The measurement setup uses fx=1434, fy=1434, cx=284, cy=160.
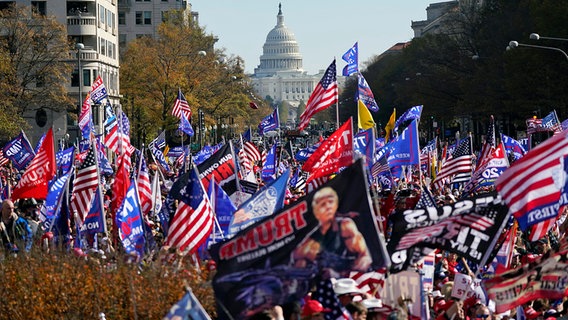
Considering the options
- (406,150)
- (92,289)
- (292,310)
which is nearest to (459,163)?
(406,150)

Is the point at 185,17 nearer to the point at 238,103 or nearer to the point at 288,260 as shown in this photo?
the point at 238,103

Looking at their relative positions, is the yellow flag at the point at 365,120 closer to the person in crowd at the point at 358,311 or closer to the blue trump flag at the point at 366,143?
the blue trump flag at the point at 366,143

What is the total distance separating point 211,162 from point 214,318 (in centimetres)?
1017

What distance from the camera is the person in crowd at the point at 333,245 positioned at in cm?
1037

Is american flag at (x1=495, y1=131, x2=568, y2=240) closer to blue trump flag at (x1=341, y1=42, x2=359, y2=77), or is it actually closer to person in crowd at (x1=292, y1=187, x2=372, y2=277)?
person in crowd at (x1=292, y1=187, x2=372, y2=277)

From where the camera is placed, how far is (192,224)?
648 inches

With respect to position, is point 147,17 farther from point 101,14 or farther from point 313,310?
point 313,310

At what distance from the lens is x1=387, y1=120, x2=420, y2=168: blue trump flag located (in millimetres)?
28094

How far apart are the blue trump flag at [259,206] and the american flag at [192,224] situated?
0.57 metres

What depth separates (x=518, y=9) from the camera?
82688 mm

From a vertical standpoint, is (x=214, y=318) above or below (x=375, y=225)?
below

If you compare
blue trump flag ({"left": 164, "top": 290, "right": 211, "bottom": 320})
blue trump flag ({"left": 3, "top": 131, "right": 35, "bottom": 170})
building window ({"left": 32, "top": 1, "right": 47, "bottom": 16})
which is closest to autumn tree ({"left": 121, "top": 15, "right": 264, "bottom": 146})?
building window ({"left": 32, "top": 1, "right": 47, "bottom": 16})

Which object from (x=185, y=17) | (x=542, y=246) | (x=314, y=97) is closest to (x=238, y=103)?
(x=185, y=17)

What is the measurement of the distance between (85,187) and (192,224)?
5.00 m
